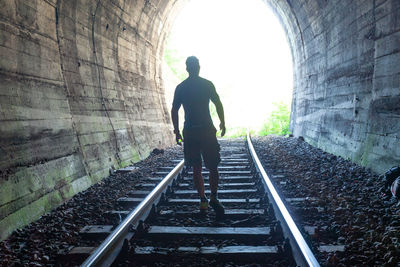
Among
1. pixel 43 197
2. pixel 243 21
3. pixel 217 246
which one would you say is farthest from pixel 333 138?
pixel 243 21

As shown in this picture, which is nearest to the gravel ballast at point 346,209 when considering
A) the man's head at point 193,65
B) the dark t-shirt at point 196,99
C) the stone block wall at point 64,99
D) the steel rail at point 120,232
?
the dark t-shirt at point 196,99

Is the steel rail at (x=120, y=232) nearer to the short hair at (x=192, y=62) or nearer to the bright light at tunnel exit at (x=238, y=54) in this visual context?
the short hair at (x=192, y=62)

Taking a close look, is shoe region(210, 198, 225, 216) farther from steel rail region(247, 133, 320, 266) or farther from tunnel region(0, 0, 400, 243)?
tunnel region(0, 0, 400, 243)

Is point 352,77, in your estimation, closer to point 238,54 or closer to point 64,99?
point 64,99

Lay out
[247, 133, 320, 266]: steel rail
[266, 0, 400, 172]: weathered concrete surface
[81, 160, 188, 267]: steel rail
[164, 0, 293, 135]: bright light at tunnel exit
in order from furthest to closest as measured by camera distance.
Answer: [164, 0, 293, 135]: bright light at tunnel exit → [266, 0, 400, 172]: weathered concrete surface → [81, 160, 188, 267]: steel rail → [247, 133, 320, 266]: steel rail

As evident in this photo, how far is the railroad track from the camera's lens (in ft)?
8.54

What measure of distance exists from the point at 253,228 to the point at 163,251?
38.8 inches

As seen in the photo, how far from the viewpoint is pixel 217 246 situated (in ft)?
9.30

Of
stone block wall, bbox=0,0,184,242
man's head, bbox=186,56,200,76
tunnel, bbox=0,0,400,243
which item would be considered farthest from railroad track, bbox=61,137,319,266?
man's head, bbox=186,56,200,76

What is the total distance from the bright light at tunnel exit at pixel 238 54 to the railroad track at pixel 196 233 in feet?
88.9

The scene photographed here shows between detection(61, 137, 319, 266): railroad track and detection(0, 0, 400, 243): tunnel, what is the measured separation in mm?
1210

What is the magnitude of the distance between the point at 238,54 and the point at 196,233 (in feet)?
127

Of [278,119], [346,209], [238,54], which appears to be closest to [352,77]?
[346,209]

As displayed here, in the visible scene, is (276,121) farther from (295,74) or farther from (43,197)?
(43,197)
